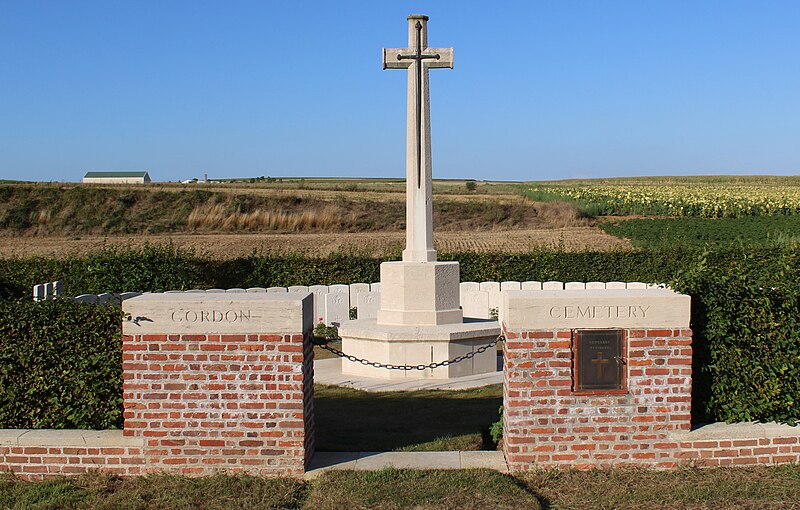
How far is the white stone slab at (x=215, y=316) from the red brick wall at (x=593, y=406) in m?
1.56

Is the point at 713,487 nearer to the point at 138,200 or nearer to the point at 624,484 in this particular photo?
the point at 624,484

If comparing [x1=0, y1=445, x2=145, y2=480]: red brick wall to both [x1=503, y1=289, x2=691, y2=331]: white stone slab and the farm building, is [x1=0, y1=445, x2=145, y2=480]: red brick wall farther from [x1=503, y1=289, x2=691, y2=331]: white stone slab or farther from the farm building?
the farm building

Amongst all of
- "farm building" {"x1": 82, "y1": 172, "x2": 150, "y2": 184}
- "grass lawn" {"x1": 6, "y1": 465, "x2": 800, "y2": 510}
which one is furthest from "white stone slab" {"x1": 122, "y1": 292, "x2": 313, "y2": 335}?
"farm building" {"x1": 82, "y1": 172, "x2": 150, "y2": 184}

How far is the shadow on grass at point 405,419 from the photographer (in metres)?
7.18

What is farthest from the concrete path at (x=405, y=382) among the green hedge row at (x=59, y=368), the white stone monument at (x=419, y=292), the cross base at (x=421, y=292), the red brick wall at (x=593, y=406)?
the green hedge row at (x=59, y=368)

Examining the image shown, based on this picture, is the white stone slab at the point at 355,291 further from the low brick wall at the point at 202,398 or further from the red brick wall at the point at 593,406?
the red brick wall at the point at 593,406

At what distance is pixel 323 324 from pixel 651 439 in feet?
32.3

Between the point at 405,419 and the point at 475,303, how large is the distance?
785cm

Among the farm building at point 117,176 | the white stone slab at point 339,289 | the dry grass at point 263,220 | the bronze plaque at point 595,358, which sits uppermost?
the farm building at point 117,176

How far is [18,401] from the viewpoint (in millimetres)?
6305

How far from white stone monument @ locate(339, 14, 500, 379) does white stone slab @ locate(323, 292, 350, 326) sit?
4.30 metres

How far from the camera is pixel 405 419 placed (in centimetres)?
846

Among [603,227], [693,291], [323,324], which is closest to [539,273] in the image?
[323,324]

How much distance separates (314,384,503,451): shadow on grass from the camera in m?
7.18
